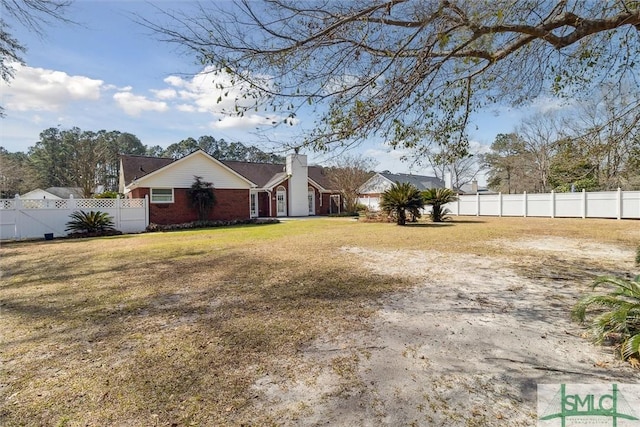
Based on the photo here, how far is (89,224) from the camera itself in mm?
14578

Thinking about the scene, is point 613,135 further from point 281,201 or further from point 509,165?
point 509,165

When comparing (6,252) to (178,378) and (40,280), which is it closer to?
(40,280)

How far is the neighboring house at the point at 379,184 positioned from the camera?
103 feet

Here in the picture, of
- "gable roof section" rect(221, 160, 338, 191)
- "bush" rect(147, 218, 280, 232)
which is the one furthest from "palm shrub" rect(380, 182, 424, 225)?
"gable roof section" rect(221, 160, 338, 191)

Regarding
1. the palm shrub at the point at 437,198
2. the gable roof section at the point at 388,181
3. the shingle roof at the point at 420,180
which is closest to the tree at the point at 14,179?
the gable roof section at the point at 388,181

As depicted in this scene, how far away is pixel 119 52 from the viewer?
5.31m

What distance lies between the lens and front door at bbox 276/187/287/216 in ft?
88.5

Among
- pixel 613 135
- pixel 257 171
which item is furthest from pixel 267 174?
pixel 613 135

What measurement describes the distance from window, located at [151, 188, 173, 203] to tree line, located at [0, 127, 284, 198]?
129 inches

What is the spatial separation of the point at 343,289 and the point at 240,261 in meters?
3.33

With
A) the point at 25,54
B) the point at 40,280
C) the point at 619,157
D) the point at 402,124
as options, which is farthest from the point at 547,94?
the point at 25,54

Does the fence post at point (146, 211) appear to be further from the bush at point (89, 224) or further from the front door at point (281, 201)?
the front door at point (281, 201)

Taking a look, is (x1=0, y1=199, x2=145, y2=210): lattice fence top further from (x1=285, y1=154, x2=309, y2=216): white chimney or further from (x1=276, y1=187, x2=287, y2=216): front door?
(x1=285, y1=154, x2=309, y2=216): white chimney

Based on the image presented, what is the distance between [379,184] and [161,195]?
2512 centimetres
